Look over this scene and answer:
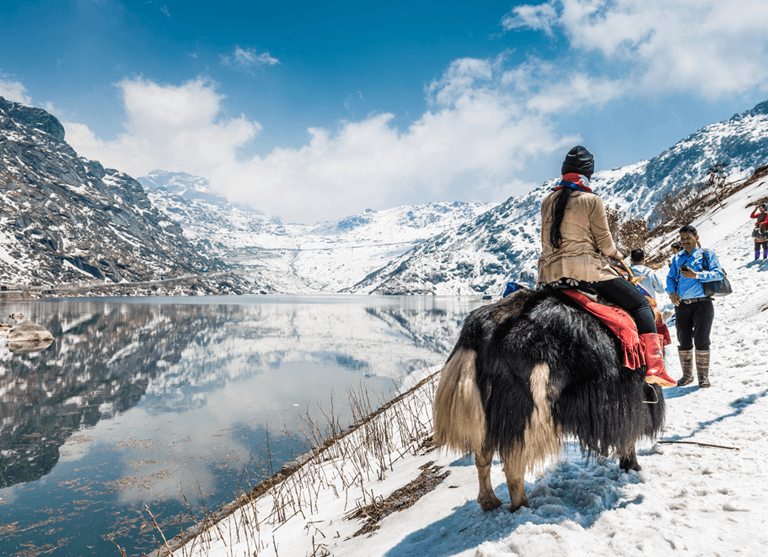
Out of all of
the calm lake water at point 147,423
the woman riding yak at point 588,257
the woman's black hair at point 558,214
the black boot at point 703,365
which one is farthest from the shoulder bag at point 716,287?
the calm lake water at point 147,423

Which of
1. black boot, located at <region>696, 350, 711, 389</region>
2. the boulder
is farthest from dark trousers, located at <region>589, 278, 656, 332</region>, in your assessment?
the boulder

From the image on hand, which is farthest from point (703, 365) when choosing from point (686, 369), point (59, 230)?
point (59, 230)

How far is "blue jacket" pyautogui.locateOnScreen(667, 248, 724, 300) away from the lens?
5.09 m

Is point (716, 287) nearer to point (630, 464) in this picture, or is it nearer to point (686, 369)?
point (686, 369)

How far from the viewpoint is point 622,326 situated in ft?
9.03

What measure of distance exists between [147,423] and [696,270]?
42.9 ft

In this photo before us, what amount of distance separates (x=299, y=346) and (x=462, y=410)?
23261 mm

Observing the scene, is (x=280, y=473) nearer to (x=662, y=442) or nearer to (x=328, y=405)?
(x=328, y=405)

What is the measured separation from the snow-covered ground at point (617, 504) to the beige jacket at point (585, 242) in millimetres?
1439

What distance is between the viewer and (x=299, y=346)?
2484 cm

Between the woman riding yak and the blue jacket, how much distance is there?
3082 mm

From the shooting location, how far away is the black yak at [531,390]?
2543 mm

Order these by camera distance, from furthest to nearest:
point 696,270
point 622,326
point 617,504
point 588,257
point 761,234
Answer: point 761,234 → point 696,270 → point 588,257 → point 622,326 → point 617,504

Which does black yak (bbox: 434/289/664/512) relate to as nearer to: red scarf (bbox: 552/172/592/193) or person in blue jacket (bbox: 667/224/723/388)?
red scarf (bbox: 552/172/592/193)
